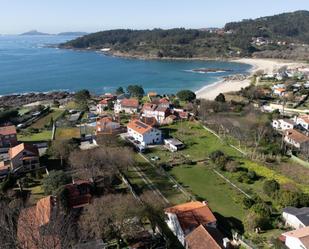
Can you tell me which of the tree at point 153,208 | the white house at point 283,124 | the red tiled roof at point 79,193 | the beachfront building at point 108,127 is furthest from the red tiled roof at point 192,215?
the white house at point 283,124

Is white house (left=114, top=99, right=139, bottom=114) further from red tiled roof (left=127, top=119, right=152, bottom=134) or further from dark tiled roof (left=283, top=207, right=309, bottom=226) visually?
dark tiled roof (left=283, top=207, right=309, bottom=226)

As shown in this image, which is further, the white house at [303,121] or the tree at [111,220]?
the white house at [303,121]

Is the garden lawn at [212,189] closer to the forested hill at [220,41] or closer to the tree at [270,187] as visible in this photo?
the tree at [270,187]

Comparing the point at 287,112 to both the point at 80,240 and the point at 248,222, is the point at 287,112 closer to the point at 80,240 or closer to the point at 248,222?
the point at 248,222

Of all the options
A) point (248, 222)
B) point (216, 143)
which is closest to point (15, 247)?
point (248, 222)

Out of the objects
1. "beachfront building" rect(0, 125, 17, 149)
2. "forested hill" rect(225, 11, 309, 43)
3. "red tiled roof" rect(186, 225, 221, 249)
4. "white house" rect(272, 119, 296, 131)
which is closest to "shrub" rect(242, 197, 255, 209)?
"red tiled roof" rect(186, 225, 221, 249)

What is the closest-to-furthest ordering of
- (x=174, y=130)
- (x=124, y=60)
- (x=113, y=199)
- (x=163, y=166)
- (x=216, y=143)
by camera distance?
(x=113, y=199), (x=163, y=166), (x=216, y=143), (x=174, y=130), (x=124, y=60)

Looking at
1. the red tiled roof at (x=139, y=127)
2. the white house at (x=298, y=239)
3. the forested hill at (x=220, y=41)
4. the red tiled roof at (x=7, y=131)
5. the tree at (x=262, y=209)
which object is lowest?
the forested hill at (x=220, y=41)
